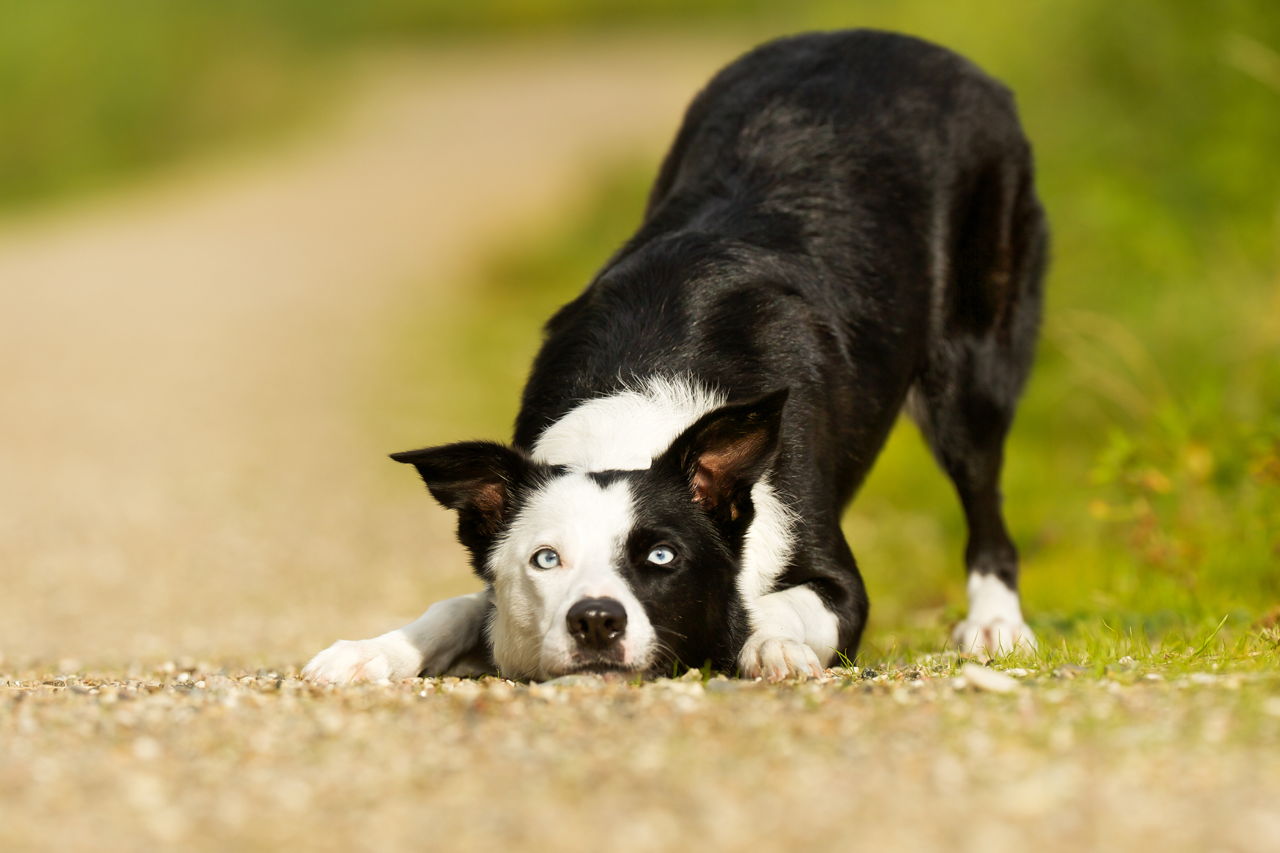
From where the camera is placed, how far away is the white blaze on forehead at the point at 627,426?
12.9 feet

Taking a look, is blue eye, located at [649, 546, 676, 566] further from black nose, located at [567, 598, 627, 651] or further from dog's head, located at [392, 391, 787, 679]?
black nose, located at [567, 598, 627, 651]

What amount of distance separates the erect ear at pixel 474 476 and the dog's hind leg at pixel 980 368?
6.22 ft

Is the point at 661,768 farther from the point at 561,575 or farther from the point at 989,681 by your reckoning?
the point at 561,575

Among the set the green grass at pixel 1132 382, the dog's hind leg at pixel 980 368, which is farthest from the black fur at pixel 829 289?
the green grass at pixel 1132 382

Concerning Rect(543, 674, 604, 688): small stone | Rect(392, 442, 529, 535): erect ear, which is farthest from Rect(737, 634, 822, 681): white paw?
Rect(392, 442, 529, 535): erect ear

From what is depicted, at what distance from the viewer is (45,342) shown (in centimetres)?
1323

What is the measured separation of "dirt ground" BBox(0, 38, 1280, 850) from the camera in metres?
2.44

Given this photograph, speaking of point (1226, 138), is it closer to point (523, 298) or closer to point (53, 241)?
point (523, 298)

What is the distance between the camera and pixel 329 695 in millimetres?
3375

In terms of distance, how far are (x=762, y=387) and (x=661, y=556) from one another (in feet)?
2.48

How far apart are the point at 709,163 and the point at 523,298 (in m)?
8.71

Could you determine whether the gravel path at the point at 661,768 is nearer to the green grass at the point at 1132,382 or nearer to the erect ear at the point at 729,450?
the erect ear at the point at 729,450

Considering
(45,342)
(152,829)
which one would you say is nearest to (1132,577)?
(152,829)

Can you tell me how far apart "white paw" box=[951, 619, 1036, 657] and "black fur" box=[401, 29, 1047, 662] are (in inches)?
11.4
